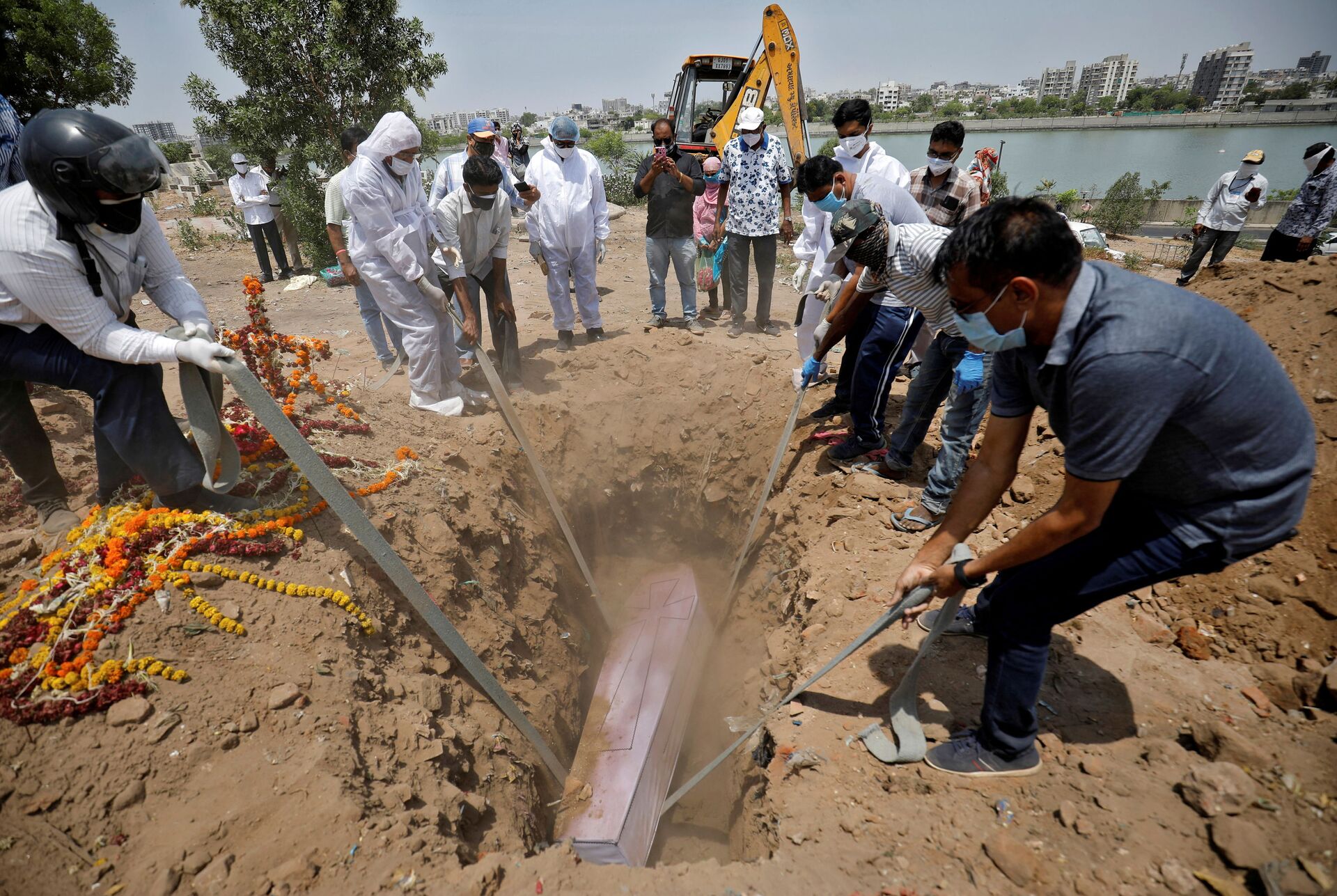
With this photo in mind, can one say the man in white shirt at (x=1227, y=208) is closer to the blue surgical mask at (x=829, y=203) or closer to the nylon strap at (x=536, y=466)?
the blue surgical mask at (x=829, y=203)

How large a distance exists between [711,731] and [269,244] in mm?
8634

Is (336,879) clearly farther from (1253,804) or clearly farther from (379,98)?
(379,98)

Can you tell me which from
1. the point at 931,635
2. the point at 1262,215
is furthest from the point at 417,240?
the point at 1262,215

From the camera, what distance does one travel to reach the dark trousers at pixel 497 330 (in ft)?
15.2

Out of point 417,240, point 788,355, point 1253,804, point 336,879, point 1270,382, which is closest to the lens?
point 1270,382

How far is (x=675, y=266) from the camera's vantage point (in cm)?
605

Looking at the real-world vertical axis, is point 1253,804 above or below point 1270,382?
below

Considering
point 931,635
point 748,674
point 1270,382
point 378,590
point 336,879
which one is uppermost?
point 1270,382

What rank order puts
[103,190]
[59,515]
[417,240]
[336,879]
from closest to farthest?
[336,879]
[103,190]
[59,515]
[417,240]

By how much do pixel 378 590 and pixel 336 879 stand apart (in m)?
1.15

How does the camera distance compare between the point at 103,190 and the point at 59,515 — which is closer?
the point at 103,190

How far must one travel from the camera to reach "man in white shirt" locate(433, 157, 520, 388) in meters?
4.13

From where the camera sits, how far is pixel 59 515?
262cm

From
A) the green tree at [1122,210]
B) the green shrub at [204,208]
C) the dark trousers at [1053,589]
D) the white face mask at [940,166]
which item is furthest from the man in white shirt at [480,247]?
the green tree at [1122,210]
